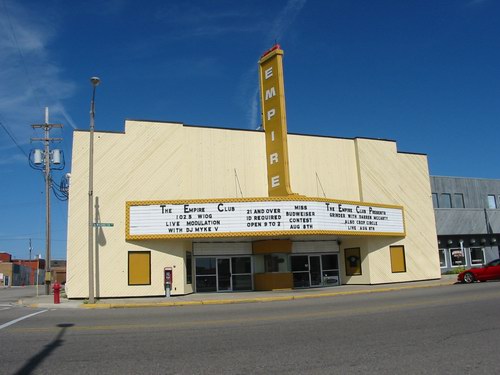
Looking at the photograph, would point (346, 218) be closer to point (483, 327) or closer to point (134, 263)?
point (134, 263)

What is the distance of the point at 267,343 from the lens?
374 inches

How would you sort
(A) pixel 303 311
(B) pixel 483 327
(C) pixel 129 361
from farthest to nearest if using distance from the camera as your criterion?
(A) pixel 303 311
(B) pixel 483 327
(C) pixel 129 361

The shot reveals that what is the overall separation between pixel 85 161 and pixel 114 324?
13922 mm

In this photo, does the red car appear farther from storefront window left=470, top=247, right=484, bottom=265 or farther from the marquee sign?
storefront window left=470, top=247, right=484, bottom=265

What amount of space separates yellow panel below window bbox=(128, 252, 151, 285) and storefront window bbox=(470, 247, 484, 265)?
26.5 metres

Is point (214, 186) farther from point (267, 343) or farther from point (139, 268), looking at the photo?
point (267, 343)

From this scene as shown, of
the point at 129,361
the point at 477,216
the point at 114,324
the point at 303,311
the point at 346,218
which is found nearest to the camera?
the point at 129,361

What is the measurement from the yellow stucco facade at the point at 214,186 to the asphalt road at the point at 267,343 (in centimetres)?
1021

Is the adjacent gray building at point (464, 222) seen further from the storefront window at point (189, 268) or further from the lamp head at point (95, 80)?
the lamp head at point (95, 80)

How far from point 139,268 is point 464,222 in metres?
25.6

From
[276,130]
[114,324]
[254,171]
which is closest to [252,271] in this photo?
[254,171]

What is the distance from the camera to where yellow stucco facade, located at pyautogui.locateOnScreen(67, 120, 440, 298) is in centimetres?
2448

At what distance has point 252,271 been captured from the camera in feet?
92.2

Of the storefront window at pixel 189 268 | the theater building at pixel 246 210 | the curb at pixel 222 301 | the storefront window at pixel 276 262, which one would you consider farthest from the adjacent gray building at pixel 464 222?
the storefront window at pixel 189 268
